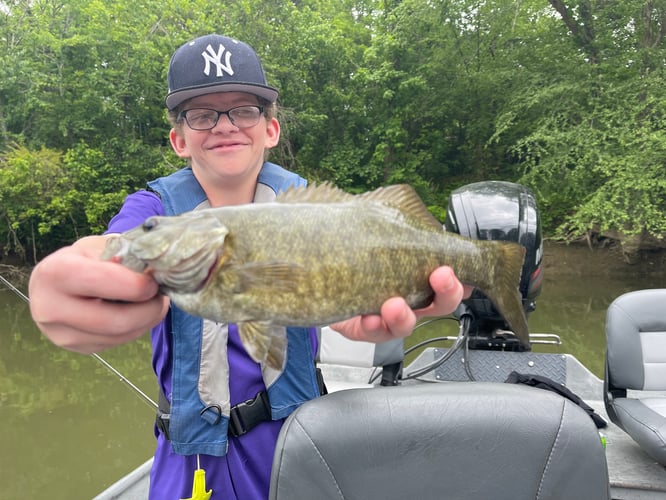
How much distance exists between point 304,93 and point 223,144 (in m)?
17.6

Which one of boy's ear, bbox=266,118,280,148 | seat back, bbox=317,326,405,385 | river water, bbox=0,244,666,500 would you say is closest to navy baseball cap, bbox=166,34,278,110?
boy's ear, bbox=266,118,280,148

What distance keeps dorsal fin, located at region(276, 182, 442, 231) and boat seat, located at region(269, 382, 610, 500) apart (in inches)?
30.0

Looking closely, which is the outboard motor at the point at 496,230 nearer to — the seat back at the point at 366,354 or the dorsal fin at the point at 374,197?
the seat back at the point at 366,354

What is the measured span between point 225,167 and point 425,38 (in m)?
18.0

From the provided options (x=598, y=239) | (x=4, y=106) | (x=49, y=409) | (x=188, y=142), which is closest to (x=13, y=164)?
(x=4, y=106)

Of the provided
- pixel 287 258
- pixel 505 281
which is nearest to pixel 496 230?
pixel 505 281

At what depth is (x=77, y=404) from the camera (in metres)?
7.48

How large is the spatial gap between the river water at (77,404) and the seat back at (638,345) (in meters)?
4.47

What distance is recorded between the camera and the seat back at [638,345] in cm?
355

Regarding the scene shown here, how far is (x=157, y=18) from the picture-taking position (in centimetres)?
1856

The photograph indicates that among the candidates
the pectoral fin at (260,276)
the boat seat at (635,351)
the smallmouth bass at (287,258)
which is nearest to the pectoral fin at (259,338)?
the smallmouth bass at (287,258)

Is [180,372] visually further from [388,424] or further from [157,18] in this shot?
[157,18]

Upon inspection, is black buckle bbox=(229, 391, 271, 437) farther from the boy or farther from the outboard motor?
the outboard motor

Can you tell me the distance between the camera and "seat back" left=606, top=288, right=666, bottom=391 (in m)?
3.55
